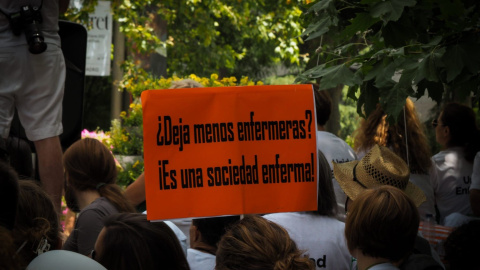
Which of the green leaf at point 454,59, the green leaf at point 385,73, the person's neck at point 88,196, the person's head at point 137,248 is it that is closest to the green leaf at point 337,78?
the green leaf at point 385,73

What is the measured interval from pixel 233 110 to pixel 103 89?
1497 cm

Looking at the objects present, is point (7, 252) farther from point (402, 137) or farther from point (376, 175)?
point (402, 137)

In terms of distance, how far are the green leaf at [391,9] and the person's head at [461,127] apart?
9.92ft

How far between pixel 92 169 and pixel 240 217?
42.1 inches

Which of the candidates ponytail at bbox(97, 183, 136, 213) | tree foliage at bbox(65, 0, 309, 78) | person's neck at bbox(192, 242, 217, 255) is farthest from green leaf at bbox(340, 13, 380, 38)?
tree foliage at bbox(65, 0, 309, 78)

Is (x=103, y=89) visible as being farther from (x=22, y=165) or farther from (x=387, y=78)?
(x=387, y=78)

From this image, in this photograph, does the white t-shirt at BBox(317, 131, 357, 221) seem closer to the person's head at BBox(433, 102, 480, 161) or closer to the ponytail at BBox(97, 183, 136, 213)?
the person's head at BBox(433, 102, 480, 161)

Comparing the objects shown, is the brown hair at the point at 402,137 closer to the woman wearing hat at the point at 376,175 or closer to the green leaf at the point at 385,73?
the woman wearing hat at the point at 376,175

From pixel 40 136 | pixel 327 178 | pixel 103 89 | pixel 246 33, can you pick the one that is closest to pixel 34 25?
pixel 40 136

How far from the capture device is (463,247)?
379cm

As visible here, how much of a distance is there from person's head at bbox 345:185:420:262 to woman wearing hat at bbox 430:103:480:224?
2.67 metres

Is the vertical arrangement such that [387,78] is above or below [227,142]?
above

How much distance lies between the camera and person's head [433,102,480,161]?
596 centimetres

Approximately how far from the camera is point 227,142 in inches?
137
